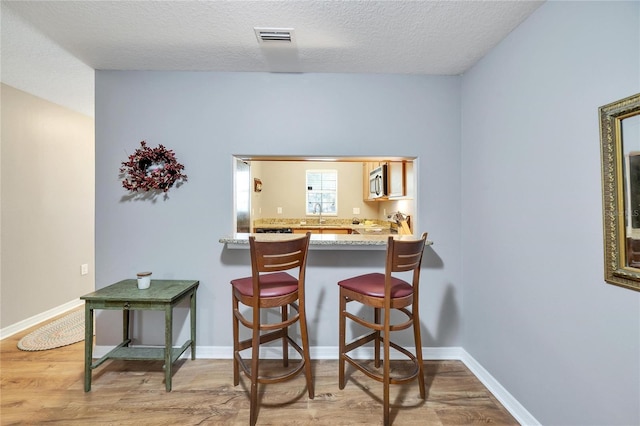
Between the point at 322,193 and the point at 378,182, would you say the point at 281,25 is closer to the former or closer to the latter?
the point at 378,182

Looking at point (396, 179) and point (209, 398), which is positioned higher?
point (396, 179)

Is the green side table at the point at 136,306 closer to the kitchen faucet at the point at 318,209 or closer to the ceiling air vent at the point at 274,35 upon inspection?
the ceiling air vent at the point at 274,35

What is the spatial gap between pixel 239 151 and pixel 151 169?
730 millimetres

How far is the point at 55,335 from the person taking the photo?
261cm

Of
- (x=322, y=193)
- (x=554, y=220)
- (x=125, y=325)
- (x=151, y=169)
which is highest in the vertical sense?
(x=322, y=193)

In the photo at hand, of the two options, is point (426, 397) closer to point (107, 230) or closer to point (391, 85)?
point (391, 85)

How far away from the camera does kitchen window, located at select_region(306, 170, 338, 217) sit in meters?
6.19

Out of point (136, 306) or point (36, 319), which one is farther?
point (36, 319)

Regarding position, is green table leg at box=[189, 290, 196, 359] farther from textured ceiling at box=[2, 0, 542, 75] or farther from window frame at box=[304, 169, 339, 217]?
window frame at box=[304, 169, 339, 217]

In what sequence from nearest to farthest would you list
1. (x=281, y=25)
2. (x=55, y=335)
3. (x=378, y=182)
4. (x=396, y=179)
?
(x=281, y=25) → (x=55, y=335) → (x=396, y=179) → (x=378, y=182)

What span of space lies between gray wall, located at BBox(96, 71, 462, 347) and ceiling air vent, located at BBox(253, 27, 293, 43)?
0.45 metres

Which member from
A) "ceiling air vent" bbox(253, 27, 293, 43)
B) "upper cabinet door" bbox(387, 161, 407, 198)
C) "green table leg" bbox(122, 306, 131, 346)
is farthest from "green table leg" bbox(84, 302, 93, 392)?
"upper cabinet door" bbox(387, 161, 407, 198)

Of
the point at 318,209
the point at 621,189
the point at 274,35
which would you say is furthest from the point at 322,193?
the point at 621,189

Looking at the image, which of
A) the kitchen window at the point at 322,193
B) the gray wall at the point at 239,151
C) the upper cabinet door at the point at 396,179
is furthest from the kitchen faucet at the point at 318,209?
the gray wall at the point at 239,151
